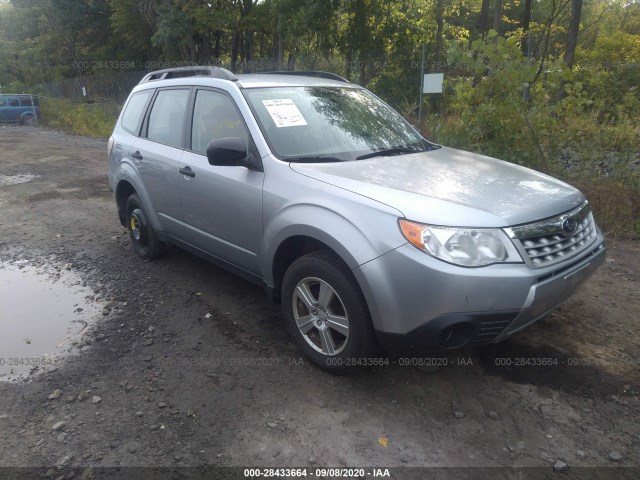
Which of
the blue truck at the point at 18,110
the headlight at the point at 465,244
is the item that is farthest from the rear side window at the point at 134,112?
the blue truck at the point at 18,110

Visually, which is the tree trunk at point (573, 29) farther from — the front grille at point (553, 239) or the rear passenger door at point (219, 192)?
the rear passenger door at point (219, 192)

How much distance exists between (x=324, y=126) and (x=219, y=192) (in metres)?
0.95

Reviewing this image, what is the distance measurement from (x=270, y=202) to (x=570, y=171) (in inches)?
199

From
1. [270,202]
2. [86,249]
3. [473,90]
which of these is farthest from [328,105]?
[86,249]

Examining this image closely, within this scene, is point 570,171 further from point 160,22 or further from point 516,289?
point 160,22

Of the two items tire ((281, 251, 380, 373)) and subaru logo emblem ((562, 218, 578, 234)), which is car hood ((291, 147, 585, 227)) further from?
A: tire ((281, 251, 380, 373))

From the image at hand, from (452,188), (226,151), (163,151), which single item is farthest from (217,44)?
(452,188)

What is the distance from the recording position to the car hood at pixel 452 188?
9.00 ft

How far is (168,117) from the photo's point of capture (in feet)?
15.4

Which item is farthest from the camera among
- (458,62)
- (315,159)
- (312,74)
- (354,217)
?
(458,62)

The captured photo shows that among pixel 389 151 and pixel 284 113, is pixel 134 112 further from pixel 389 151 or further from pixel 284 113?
pixel 389 151

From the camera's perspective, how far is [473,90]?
256 inches

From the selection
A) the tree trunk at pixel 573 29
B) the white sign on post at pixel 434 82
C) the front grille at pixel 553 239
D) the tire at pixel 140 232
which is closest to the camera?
the front grille at pixel 553 239

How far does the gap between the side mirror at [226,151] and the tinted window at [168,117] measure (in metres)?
1.14
